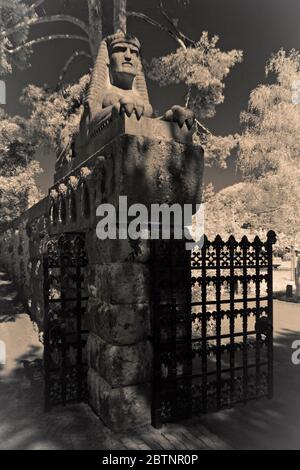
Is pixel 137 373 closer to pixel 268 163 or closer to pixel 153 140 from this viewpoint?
pixel 153 140

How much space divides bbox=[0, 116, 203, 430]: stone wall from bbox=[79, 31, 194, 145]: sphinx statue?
0.77 metres

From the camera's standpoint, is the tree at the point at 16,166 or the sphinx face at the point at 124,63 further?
the tree at the point at 16,166

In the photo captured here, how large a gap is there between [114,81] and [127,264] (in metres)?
2.79

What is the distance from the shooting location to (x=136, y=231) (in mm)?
3436

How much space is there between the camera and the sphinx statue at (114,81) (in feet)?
14.5

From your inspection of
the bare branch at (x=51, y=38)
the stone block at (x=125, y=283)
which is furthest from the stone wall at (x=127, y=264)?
the bare branch at (x=51, y=38)

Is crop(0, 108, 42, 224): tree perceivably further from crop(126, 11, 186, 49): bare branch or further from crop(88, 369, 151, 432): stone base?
crop(88, 369, 151, 432): stone base

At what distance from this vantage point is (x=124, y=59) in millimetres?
4551

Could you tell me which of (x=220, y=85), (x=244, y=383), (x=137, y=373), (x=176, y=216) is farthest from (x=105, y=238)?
(x=220, y=85)

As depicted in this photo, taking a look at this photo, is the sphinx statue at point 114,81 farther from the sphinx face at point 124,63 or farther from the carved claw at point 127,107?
the carved claw at point 127,107

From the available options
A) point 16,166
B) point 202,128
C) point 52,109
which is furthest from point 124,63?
point 16,166

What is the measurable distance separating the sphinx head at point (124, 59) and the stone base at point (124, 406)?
377cm

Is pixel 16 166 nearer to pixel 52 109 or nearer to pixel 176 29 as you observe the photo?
Result: pixel 52 109
